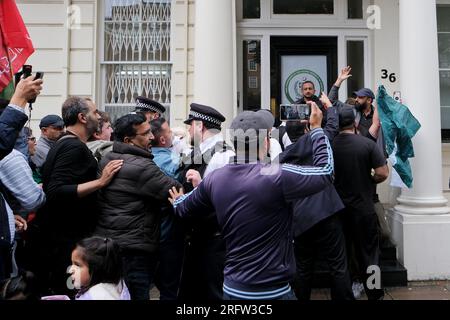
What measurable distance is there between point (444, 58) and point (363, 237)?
14.9 ft

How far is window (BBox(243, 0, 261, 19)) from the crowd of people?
3.71m

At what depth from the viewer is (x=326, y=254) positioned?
4125 mm

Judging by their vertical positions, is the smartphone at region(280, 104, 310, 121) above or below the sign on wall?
below

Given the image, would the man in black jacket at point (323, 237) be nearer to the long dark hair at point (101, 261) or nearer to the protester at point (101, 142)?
the protester at point (101, 142)

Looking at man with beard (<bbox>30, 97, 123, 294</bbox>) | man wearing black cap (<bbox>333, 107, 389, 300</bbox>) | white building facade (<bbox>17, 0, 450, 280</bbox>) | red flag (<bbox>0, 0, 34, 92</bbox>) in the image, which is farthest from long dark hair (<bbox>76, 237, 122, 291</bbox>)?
white building facade (<bbox>17, 0, 450, 280</bbox>)

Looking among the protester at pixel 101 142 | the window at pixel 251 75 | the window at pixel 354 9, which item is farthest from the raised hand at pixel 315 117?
the window at pixel 354 9

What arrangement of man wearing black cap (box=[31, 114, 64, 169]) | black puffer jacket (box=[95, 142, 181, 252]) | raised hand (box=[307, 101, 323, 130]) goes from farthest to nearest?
man wearing black cap (box=[31, 114, 64, 169]) < black puffer jacket (box=[95, 142, 181, 252]) < raised hand (box=[307, 101, 323, 130])

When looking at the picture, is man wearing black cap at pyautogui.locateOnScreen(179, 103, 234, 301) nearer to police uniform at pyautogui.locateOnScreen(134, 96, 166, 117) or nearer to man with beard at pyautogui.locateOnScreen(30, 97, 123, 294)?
man with beard at pyautogui.locateOnScreen(30, 97, 123, 294)

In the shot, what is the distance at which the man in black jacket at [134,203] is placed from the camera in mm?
3227

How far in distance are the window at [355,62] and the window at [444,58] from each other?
1.29 m

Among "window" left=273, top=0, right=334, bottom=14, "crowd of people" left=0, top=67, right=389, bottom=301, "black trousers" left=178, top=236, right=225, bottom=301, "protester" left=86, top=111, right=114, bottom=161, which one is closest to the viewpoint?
"crowd of people" left=0, top=67, right=389, bottom=301

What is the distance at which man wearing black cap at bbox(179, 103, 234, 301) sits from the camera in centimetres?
334

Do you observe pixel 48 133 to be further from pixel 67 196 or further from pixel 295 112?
pixel 295 112

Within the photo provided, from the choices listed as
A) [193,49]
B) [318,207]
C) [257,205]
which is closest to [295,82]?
[193,49]
